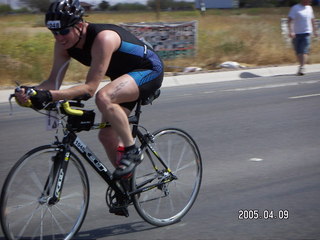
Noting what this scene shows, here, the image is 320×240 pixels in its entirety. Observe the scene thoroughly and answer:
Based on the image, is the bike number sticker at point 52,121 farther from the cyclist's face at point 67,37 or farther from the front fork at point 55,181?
the cyclist's face at point 67,37

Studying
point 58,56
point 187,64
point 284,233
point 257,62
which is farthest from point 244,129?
point 257,62

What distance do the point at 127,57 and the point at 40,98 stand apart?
2.96ft

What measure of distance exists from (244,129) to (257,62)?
33.0 feet

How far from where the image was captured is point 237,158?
6.84 metres

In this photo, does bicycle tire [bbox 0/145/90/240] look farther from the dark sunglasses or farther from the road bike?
the dark sunglasses

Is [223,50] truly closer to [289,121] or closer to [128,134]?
[289,121]

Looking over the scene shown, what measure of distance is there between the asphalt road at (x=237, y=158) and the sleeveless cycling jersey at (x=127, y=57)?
1275mm

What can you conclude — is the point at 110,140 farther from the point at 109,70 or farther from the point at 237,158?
the point at 237,158

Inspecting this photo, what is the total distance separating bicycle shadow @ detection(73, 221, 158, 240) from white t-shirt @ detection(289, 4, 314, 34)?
10.7 metres

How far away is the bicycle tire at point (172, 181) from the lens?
4.75 m

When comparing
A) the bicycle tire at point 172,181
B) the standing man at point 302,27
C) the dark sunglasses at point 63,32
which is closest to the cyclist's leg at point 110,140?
the bicycle tire at point 172,181

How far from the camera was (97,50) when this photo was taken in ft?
13.3

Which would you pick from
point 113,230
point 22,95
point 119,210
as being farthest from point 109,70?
point 113,230

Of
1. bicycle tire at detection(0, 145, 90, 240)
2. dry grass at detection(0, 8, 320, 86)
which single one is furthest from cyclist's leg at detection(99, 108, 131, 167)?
dry grass at detection(0, 8, 320, 86)
